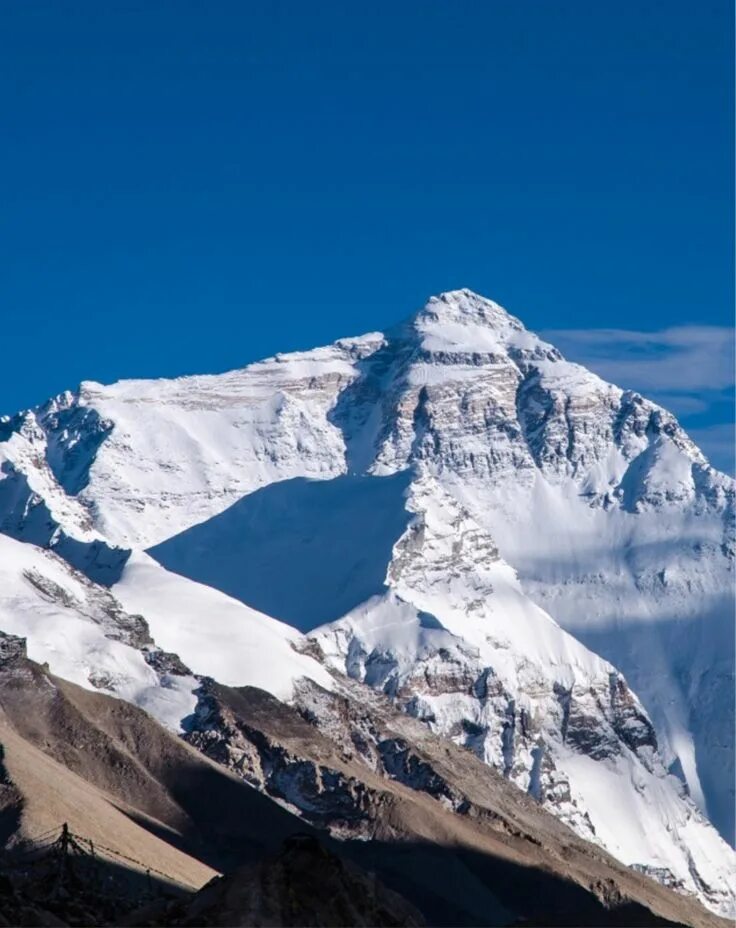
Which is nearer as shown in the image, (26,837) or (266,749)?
(26,837)

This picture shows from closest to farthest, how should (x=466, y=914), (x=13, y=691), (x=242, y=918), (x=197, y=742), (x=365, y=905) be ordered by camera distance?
(x=242, y=918), (x=365, y=905), (x=466, y=914), (x=13, y=691), (x=197, y=742)

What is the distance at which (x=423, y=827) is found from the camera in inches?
7333

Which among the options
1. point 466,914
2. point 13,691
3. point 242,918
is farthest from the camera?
point 13,691

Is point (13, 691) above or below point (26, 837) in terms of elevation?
above

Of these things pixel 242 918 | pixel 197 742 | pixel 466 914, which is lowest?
pixel 242 918

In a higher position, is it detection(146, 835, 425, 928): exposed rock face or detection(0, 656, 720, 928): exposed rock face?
detection(0, 656, 720, 928): exposed rock face

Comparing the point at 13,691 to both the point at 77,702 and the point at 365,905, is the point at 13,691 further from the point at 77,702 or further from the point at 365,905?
the point at 365,905

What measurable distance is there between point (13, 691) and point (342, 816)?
2995 cm

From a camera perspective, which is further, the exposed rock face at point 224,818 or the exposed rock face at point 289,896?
the exposed rock face at point 224,818

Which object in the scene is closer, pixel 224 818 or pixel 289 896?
Answer: pixel 289 896

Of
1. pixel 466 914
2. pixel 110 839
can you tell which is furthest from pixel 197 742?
pixel 110 839

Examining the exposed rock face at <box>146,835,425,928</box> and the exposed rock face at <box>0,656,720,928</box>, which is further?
the exposed rock face at <box>0,656,720,928</box>

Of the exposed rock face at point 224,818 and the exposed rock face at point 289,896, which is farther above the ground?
the exposed rock face at point 224,818

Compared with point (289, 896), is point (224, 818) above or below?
above
